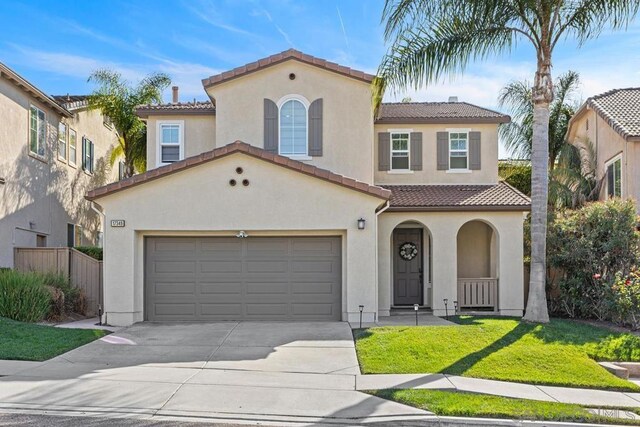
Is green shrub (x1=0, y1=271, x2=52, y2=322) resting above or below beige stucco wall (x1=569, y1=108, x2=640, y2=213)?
below

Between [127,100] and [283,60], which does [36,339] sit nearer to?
[283,60]

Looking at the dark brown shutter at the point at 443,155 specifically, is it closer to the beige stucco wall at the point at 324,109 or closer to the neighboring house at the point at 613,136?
the beige stucco wall at the point at 324,109

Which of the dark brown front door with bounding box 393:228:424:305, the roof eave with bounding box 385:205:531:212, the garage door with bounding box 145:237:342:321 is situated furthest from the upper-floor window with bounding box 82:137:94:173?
the roof eave with bounding box 385:205:531:212

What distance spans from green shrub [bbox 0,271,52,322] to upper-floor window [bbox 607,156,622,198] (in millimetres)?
17831

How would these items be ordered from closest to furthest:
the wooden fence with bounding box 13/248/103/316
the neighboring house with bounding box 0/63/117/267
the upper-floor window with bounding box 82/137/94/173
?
the wooden fence with bounding box 13/248/103/316 < the neighboring house with bounding box 0/63/117/267 < the upper-floor window with bounding box 82/137/94/173

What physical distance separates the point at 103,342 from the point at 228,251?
4102 millimetres

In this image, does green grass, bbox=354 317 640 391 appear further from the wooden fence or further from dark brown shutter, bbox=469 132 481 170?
the wooden fence

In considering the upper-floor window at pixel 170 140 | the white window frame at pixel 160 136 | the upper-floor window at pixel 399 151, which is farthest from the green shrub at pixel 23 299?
the upper-floor window at pixel 399 151

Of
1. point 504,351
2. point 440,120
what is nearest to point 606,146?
point 440,120

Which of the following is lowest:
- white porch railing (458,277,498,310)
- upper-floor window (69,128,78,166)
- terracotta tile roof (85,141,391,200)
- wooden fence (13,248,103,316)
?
white porch railing (458,277,498,310)

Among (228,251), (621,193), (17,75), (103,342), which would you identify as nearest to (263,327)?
(228,251)

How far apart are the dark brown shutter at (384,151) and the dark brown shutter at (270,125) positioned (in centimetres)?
357

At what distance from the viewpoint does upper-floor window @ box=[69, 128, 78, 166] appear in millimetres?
23891

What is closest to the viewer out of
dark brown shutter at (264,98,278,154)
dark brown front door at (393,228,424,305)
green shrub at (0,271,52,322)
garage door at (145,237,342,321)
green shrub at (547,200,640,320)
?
green shrub at (0,271,52,322)
